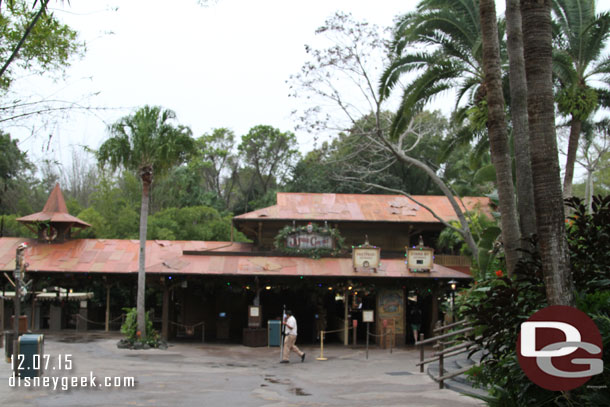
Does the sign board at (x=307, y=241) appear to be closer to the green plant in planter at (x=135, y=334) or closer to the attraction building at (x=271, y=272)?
the attraction building at (x=271, y=272)

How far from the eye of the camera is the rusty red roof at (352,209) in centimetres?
2695

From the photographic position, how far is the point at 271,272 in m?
23.3

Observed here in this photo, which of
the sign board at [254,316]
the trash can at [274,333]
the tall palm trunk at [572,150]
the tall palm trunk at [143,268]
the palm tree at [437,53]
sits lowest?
the trash can at [274,333]

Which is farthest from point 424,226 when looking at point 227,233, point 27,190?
point 27,190

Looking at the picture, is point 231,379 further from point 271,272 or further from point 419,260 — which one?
point 419,260

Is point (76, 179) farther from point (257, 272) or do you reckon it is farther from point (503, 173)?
point (503, 173)

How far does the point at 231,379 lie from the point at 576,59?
13568 millimetres

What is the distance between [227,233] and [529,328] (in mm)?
36318

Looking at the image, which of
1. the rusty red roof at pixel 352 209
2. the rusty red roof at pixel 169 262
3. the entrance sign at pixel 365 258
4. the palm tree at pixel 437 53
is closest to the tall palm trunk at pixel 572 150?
the palm tree at pixel 437 53

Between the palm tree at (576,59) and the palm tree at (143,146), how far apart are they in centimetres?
1299

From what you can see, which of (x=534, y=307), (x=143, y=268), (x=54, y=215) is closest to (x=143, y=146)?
(x=143, y=268)

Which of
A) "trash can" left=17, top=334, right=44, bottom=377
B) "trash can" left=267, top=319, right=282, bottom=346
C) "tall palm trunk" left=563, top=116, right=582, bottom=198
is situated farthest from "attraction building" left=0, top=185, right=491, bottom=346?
"trash can" left=17, top=334, right=44, bottom=377

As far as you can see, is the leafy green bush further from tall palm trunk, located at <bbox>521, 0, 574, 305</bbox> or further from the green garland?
the green garland

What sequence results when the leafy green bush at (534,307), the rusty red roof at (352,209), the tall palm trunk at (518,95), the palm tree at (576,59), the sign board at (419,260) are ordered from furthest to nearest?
the rusty red roof at (352,209)
the sign board at (419,260)
the palm tree at (576,59)
the tall palm trunk at (518,95)
the leafy green bush at (534,307)
